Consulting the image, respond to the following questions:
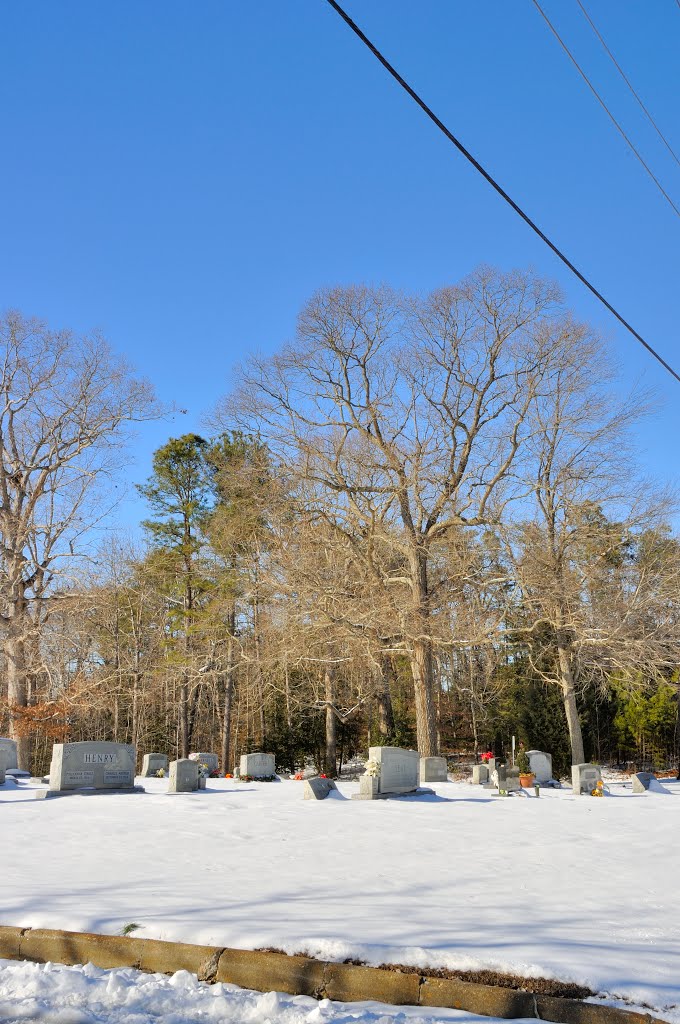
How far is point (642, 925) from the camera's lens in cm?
548

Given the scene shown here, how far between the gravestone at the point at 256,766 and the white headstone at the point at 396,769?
582 centimetres

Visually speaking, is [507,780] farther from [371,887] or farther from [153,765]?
[371,887]

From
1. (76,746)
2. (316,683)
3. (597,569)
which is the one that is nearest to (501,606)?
(597,569)

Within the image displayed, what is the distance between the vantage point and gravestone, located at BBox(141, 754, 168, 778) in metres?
21.1

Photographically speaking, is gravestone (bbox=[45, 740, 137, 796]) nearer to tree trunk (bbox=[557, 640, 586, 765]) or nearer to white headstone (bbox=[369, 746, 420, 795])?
white headstone (bbox=[369, 746, 420, 795])

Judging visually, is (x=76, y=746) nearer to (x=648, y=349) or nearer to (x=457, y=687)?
(x=648, y=349)

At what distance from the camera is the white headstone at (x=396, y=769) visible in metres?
A: 15.2

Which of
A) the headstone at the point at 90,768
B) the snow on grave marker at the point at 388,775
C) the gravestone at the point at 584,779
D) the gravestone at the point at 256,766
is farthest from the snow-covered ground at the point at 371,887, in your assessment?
the gravestone at the point at 256,766

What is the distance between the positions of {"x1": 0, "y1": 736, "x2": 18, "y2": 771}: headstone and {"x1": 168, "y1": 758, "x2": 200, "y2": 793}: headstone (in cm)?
675

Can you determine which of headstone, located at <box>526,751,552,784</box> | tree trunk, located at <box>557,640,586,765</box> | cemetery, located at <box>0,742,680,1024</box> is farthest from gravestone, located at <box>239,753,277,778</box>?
tree trunk, located at <box>557,640,586,765</box>

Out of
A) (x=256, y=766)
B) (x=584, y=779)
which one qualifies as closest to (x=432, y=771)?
(x=584, y=779)

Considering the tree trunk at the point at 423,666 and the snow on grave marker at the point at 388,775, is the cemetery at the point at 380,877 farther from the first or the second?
the tree trunk at the point at 423,666

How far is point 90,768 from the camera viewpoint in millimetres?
16125

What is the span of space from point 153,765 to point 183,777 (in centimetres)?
549
